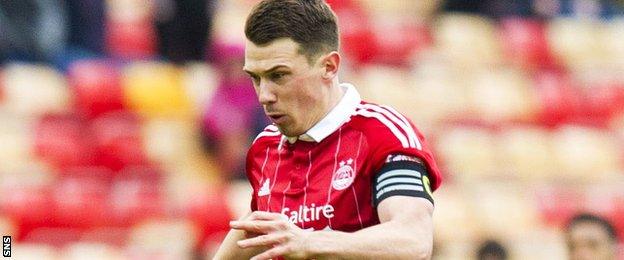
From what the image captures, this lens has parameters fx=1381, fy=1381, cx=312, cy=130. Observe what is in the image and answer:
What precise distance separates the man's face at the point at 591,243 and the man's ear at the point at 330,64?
2.92 metres

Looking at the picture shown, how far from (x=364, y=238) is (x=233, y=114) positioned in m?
5.38

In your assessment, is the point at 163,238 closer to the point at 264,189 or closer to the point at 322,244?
the point at 264,189

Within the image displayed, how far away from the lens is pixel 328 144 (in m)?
3.77

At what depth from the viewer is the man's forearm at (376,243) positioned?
3.24m

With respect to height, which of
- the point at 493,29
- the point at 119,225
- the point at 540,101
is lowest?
the point at 119,225

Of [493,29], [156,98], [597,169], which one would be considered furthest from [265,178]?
[493,29]

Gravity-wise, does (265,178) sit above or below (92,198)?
below

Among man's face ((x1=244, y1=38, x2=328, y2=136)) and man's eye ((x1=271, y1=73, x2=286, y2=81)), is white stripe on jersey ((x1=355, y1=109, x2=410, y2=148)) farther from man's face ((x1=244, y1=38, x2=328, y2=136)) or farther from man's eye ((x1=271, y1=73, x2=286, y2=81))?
man's eye ((x1=271, y1=73, x2=286, y2=81))

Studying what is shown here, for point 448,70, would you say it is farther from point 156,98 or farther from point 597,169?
point 156,98

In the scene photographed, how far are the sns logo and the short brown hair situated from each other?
0.30 m

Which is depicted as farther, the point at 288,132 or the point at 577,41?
the point at 577,41

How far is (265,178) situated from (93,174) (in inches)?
199

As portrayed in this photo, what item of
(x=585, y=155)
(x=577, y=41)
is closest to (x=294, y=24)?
(x=585, y=155)

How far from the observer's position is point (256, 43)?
360 centimetres
